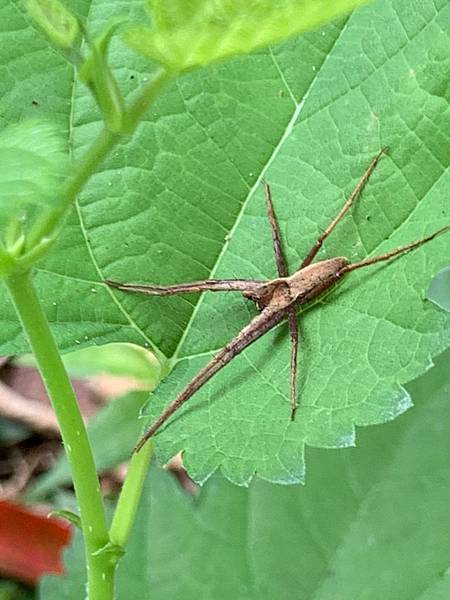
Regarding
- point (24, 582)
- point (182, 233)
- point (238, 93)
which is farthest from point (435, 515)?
point (24, 582)

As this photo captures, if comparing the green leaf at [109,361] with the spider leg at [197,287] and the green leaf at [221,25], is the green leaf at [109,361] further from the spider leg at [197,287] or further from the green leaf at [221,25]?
the green leaf at [221,25]

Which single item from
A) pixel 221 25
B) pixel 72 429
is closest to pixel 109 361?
pixel 72 429

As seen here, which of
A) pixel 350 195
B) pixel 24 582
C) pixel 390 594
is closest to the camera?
pixel 350 195

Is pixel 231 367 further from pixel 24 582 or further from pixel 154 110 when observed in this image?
pixel 24 582

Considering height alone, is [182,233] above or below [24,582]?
above

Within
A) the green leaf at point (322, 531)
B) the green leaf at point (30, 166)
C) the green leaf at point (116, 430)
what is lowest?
the green leaf at point (116, 430)

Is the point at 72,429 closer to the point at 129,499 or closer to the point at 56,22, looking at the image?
the point at 129,499

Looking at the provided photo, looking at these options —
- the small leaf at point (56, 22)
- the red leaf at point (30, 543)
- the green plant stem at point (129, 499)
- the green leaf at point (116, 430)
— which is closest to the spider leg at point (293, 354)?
the green plant stem at point (129, 499)

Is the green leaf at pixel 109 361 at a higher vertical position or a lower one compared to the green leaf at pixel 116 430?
higher
